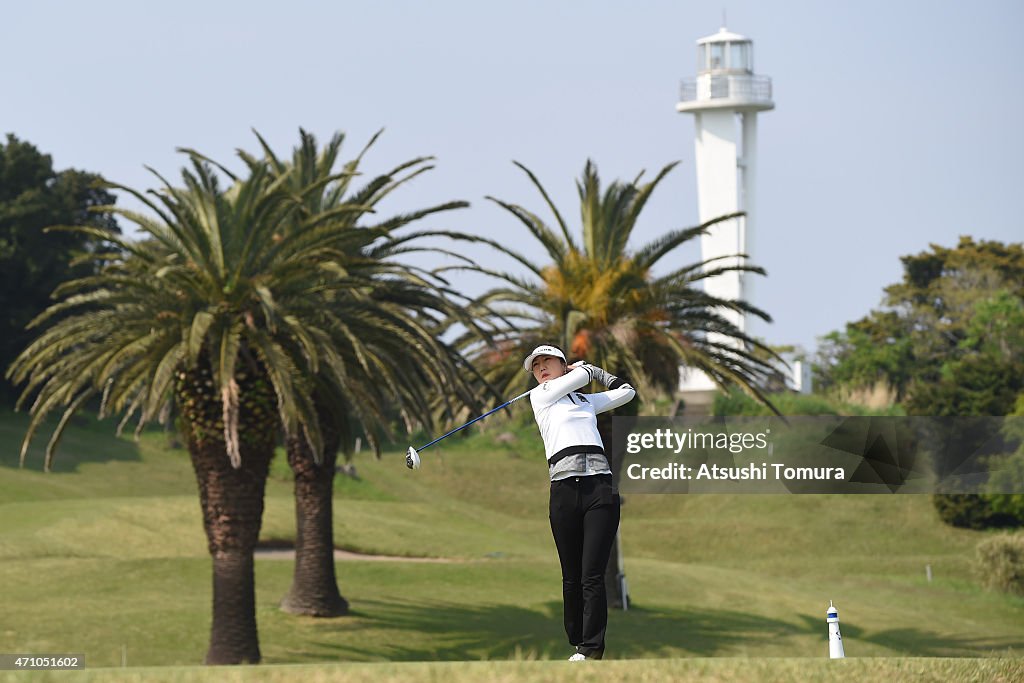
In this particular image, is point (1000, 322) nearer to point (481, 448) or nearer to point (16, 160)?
point (481, 448)

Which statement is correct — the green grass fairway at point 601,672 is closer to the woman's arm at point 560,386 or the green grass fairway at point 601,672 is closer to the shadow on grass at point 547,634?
the woman's arm at point 560,386

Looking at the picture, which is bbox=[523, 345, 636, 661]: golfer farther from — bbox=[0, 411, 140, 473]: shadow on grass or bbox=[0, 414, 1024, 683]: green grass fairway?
bbox=[0, 411, 140, 473]: shadow on grass

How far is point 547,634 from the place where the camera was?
30422 millimetres

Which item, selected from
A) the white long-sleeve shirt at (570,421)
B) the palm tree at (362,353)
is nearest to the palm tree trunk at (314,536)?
the palm tree at (362,353)

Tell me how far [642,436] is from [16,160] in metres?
59.2

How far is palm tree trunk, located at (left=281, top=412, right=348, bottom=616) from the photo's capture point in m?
31.3

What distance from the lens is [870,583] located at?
43.9 meters

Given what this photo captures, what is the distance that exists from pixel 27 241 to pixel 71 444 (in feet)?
41.4

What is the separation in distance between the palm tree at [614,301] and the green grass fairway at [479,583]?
4183mm

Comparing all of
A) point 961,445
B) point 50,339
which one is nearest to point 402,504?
point 961,445

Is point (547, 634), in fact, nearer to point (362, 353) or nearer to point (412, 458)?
point (362, 353)

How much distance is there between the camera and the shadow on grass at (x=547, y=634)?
28.5 m

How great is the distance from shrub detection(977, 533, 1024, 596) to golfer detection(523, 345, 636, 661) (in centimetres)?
3315

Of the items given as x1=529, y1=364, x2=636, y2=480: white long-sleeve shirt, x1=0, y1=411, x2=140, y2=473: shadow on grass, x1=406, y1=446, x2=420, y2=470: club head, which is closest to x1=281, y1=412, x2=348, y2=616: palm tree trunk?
x1=406, y1=446, x2=420, y2=470: club head
